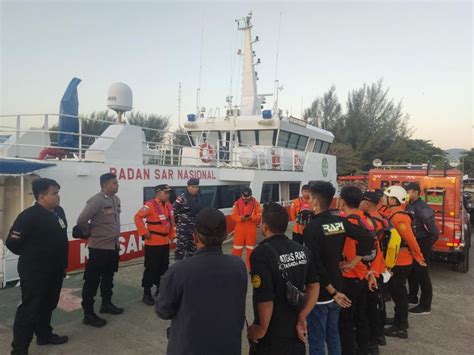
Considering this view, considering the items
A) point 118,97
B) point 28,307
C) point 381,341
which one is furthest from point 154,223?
point 118,97

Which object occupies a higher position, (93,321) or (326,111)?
(326,111)

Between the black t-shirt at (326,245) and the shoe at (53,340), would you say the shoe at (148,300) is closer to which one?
the shoe at (53,340)

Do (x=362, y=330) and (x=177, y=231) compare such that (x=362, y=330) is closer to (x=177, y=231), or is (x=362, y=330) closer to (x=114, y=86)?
(x=177, y=231)

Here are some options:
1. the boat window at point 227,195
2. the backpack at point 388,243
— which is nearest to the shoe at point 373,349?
the backpack at point 388,243

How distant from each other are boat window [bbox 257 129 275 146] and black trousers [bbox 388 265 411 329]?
8311 millimetres

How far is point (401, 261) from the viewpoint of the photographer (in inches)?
181

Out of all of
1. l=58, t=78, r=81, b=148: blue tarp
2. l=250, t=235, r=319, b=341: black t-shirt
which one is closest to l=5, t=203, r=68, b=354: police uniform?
l=250, t=235, r=319, b=341: black t-shirt

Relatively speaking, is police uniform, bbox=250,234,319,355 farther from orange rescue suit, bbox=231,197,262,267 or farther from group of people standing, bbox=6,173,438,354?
orange rescue suit, bbox=231,197,262,267

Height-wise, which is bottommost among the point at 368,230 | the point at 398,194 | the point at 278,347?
the point at 278,347

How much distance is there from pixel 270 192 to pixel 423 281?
6.88 m

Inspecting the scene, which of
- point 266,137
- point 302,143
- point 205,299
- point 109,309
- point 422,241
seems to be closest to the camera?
point 205,299

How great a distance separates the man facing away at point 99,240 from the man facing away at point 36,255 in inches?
25.6

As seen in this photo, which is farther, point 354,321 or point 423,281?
point 423,281

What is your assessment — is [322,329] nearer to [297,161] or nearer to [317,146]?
[297,161]
